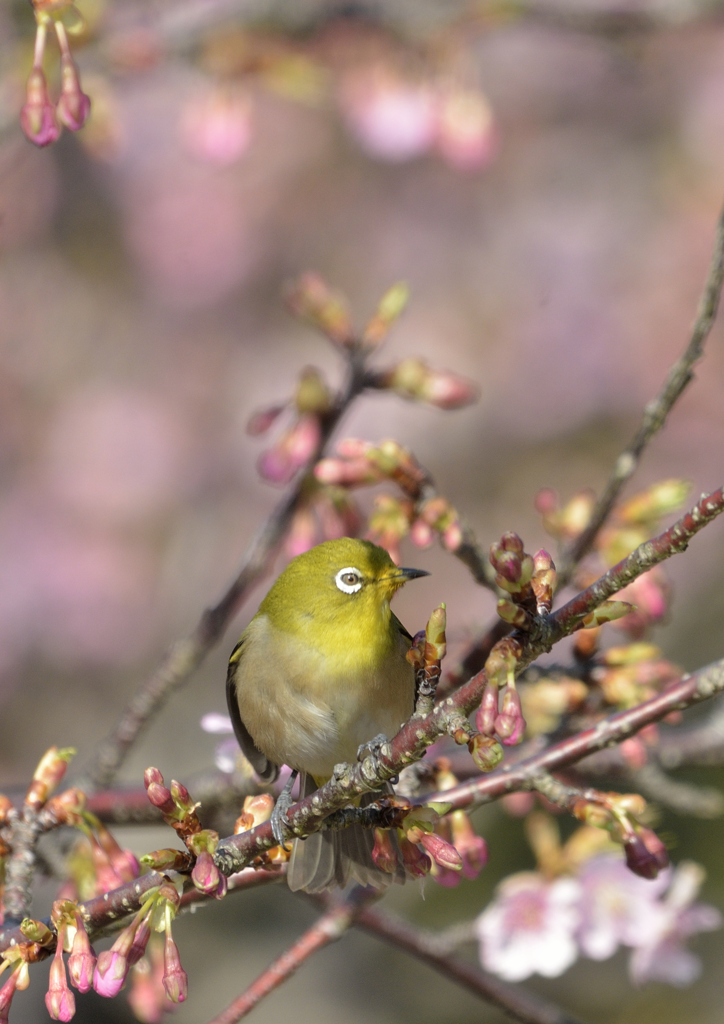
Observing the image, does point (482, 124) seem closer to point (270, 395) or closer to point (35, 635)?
point (270, 395)

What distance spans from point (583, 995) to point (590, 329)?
4.40m

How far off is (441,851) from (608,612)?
59cm

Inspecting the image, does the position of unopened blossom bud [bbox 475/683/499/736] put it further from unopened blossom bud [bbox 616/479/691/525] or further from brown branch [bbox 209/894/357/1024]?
unopened blossom bud [bbox 616/479/691/525]

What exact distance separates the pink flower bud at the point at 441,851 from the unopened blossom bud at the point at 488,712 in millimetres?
421

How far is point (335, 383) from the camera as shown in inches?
320

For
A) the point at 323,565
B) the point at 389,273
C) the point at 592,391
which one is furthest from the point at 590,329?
the point at 323,565

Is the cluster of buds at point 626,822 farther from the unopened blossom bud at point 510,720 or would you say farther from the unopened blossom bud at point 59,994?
the unopened blossom bud at point 59,994

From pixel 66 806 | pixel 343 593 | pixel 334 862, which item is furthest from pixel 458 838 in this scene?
pixel 66 806

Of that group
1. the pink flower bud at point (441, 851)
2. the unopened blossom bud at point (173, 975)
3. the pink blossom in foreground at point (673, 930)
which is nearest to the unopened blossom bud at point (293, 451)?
the pink flower bud at point (441, 851)

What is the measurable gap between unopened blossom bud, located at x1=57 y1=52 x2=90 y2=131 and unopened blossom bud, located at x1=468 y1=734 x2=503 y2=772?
1405mm

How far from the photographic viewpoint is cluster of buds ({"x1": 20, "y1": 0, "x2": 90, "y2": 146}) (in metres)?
2.15

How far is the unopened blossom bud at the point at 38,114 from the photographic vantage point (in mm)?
2205

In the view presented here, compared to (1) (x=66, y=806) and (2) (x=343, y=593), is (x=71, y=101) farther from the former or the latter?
(1) (x=66, y=806)

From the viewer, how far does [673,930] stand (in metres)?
3.34
